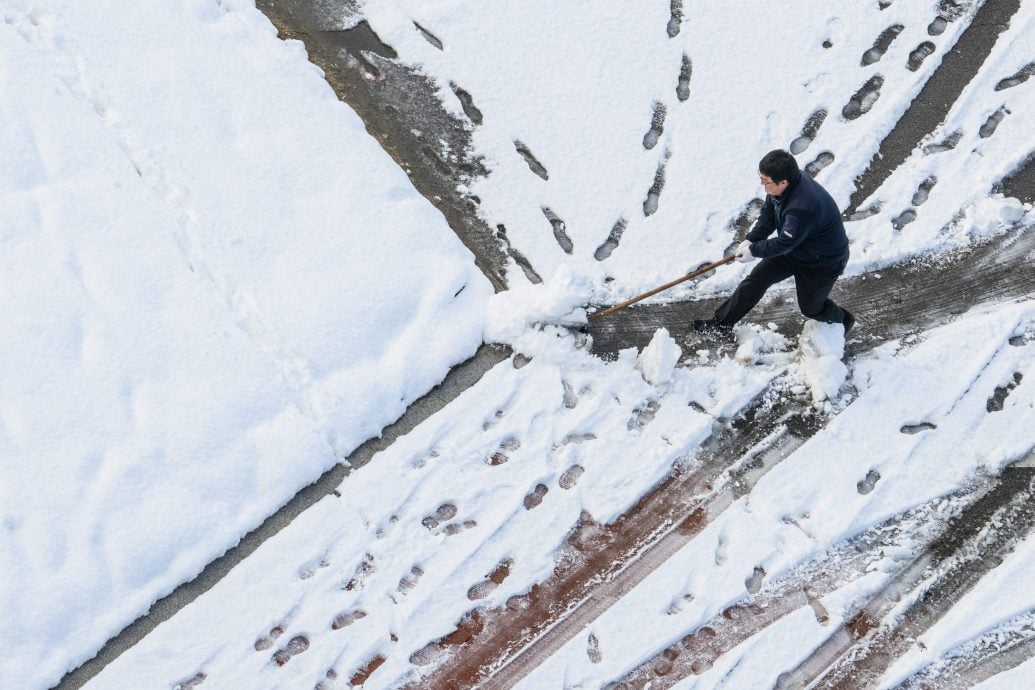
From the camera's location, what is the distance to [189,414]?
3621mm

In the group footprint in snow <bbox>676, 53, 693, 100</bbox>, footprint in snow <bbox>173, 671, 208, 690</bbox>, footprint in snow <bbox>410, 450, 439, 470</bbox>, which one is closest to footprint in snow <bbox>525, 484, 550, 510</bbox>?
footprint in snow <bbox>410, 450, 439, 470</bbox>

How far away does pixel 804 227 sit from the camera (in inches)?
129

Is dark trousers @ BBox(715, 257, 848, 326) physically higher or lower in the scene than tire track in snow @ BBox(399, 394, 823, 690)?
higher

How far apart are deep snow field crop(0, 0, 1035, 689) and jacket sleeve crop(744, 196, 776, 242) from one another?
0.50 metres

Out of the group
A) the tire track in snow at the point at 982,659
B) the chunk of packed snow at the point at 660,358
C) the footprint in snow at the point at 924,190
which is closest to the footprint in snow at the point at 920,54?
the footprint in snow at the point at 924,190

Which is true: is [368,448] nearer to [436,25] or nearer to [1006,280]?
[436,25]

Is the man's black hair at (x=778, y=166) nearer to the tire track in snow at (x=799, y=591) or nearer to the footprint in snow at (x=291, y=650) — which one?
the tire track in snow at (x=799, y=591)

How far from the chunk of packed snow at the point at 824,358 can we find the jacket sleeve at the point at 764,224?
19.3 inches

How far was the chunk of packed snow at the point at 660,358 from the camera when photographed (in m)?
3.70

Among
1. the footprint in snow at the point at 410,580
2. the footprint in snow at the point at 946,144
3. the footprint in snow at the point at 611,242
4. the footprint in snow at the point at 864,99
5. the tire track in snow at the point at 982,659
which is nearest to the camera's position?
the tire track in snow at the point at 982,659

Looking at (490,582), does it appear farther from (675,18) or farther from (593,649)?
(675,18)

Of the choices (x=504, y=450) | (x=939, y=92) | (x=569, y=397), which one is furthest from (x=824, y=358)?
(x=939, y=92)

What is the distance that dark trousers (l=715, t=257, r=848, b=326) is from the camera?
3512 millimetres

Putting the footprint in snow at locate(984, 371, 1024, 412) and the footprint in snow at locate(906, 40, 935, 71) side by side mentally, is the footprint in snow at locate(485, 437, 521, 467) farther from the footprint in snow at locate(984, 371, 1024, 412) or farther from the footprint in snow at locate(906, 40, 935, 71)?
the footprint in snow at locate(906, 40, 935, 71)
